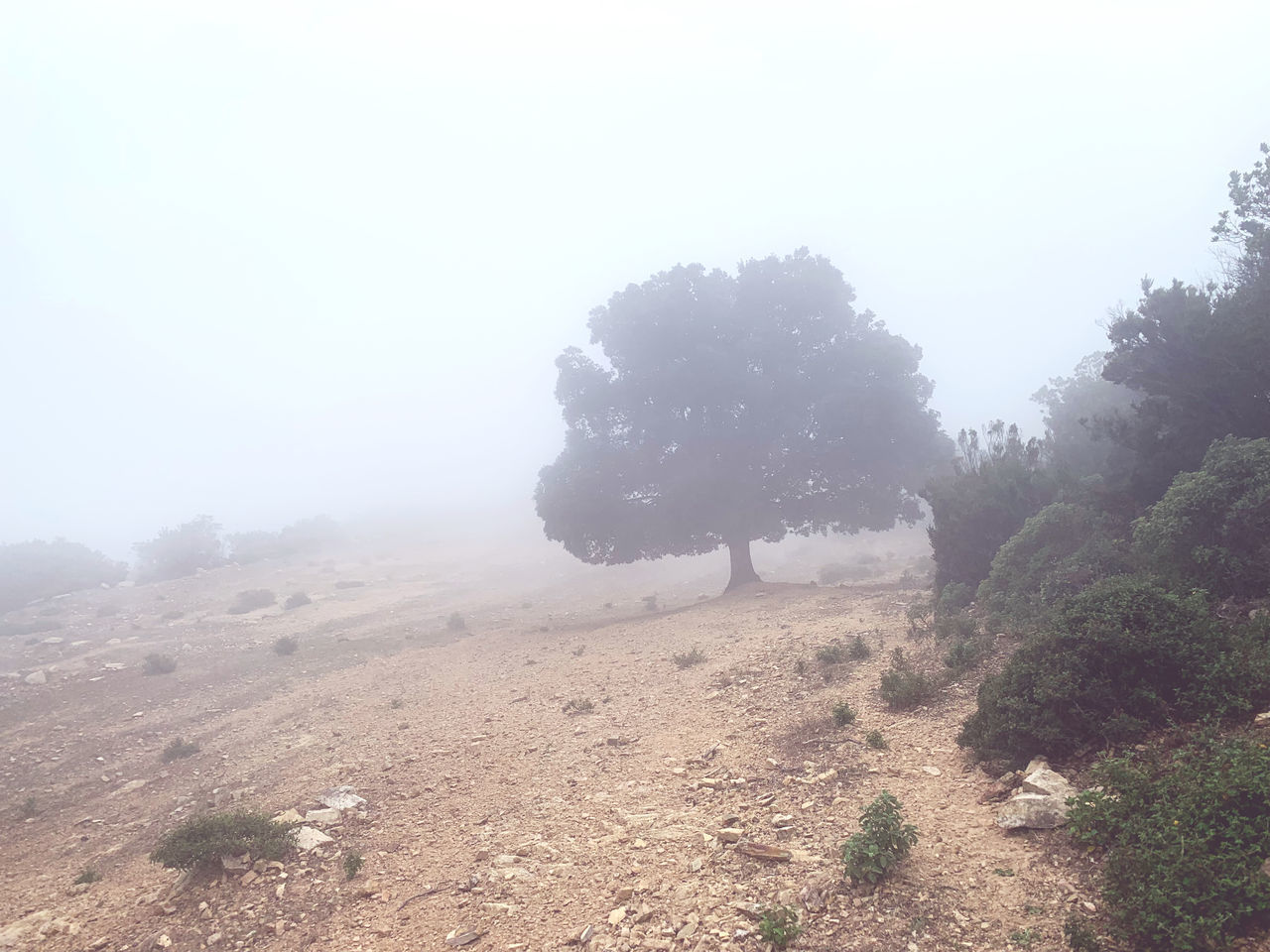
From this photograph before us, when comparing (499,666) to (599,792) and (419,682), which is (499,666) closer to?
(419,682)

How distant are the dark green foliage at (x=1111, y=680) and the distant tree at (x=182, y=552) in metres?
49.2

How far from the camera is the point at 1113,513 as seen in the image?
11820 millimetres

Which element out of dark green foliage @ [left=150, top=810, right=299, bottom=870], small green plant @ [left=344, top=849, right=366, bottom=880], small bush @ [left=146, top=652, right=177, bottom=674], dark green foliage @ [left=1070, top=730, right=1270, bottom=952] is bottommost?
small bush @ [left=146, top=652, right=177, bottom=674]

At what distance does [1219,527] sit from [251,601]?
3541cm

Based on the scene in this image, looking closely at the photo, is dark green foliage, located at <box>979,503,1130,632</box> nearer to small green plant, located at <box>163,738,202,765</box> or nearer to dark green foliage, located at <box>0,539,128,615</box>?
small green plant, located at <box>163,738,202,765</box>

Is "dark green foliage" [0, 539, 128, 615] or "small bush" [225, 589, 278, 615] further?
"dark green foliage" [0, 539, 128, 615]

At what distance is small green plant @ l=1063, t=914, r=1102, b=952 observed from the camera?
3.38m

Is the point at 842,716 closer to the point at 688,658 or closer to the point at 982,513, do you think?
the point at 688,658

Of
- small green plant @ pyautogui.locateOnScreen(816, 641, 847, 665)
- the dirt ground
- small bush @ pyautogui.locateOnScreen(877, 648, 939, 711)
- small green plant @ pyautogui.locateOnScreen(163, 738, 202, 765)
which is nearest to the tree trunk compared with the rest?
the dirt ground

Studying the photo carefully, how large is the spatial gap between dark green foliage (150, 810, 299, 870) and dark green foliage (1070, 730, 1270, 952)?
7.22 meters

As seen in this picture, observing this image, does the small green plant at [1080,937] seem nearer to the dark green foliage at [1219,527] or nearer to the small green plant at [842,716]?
the small green plant at [842,716]

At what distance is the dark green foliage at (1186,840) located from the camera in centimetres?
317

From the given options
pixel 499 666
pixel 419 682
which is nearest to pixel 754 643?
pixel 499 666

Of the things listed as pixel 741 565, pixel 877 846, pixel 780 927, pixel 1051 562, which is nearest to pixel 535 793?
pixel 780 927
